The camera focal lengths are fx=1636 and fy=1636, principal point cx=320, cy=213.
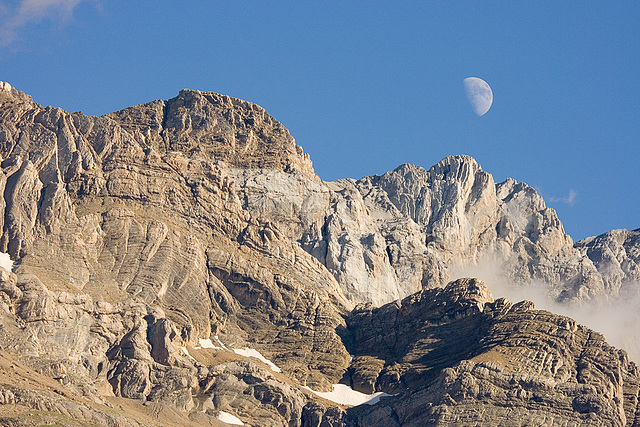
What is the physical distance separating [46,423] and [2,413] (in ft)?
18.5

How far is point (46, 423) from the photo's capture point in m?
200

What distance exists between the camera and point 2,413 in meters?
197
